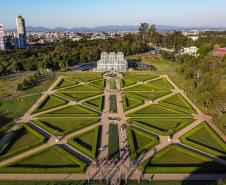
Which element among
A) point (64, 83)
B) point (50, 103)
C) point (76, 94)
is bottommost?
→ point (50, 103)

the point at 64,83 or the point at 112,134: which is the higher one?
the point at 64,83

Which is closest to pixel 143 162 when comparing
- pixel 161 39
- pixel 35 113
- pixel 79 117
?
pixel 79 117

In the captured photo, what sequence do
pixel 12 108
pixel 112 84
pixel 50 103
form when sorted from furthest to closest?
pixel 112 84
pixel 50 103
pixel 12 108

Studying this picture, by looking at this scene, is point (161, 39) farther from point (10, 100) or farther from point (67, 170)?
point (67, 170)

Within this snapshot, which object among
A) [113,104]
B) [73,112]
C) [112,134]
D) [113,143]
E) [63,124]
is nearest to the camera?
[113,143]

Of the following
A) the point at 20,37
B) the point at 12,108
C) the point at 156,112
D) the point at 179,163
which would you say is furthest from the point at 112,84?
the point at 20,37

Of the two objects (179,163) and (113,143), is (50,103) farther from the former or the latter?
(179,163)

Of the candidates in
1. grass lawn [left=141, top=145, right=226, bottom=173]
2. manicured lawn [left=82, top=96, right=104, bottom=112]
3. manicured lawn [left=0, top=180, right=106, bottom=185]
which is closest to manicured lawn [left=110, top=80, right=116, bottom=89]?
manicured lawn [left=82, top=96, right=104, bottom=112]
